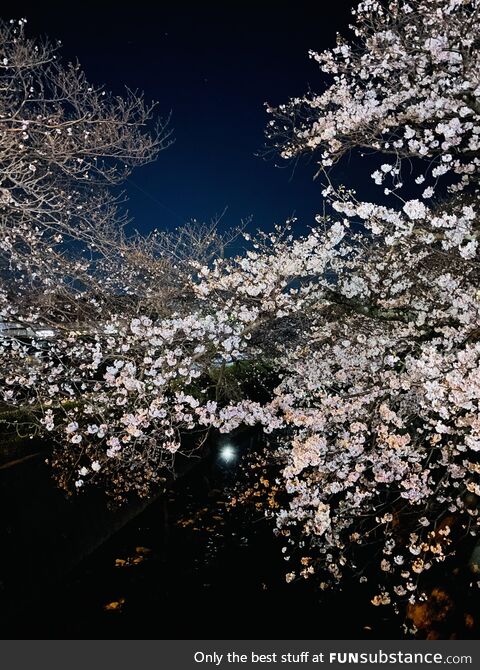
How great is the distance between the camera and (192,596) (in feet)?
32.2

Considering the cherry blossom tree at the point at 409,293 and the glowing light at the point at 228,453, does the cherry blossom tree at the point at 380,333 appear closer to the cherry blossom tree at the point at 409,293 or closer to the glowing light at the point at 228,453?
the cherry blossom tree at the point at 409,293

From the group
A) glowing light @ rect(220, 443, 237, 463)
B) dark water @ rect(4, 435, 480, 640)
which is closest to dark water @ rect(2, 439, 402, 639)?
dark water @ rect(4, 435, 480, 640)

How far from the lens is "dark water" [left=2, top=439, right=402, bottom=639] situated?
855cm

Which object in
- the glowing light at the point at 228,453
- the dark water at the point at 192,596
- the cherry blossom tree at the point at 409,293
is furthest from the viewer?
the glowing light at the point at 228,453

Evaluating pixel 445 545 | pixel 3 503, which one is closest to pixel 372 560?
pixel 445 545

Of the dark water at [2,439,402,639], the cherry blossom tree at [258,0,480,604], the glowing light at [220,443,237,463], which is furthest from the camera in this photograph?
the glowing light at [220,443,237,463]

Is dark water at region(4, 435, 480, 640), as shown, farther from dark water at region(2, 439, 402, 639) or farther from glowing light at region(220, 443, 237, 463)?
glowing light at region(220, 443, 237, 463)

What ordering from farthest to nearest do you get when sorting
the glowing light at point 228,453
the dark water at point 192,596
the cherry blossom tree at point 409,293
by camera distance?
the glowing light at point 228,453 < the dark water at point 192,596 < the cherry blossom tree at point 409,293

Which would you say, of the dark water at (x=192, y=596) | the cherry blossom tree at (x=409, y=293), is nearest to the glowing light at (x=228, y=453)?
the dark water at (x=192, y=596)

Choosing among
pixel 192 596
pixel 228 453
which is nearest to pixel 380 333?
pixel 192 596

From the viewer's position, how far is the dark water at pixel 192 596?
28.0 feet

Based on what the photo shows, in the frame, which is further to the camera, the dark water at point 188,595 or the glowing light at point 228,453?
the glowing light at point 228,453

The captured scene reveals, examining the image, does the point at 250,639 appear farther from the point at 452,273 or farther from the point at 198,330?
the point at 452,273

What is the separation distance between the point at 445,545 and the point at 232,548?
5524mm
